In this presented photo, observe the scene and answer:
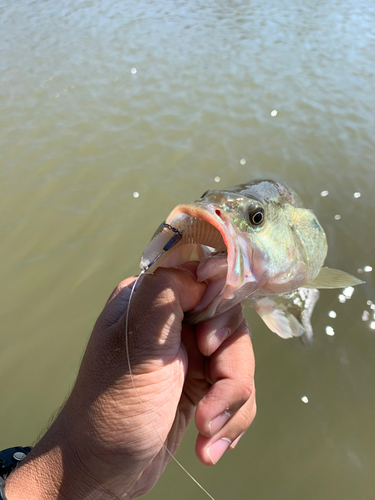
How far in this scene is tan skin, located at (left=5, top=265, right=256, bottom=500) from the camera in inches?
54.7

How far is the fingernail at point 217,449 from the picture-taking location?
1593 mm

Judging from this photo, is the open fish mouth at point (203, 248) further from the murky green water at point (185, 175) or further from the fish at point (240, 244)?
the murky green water at point (185, 175)

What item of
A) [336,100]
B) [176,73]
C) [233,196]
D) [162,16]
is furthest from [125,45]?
[233,196]

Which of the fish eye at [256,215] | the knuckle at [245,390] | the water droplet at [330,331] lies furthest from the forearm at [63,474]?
the water droplet at [330,331]

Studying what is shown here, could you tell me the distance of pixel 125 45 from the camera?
29.7 ft

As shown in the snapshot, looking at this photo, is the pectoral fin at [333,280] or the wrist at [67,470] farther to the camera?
the pectoral fin at [333,280]

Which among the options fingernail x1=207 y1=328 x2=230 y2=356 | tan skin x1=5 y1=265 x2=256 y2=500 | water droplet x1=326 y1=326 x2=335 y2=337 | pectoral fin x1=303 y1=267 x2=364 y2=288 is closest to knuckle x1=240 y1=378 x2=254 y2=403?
tan skin x1=5 y1=265 x2=256 y2=500

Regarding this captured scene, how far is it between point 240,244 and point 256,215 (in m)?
0.21

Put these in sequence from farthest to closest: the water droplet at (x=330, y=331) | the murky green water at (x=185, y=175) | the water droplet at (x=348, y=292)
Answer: the water droplet at (x=348, y=292) < the water droplet at (x=330, y=331) < the murky green water at (x=185, y=175)

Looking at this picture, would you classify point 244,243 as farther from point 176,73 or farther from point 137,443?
point 176,73

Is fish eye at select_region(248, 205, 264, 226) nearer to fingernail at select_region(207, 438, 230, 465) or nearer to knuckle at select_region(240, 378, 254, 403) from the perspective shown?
knuckle at select_region(240, 378, 254, 403)

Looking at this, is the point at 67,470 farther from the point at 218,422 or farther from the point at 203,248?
the point at 203,248

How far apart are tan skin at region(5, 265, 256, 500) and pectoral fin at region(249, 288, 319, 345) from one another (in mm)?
737

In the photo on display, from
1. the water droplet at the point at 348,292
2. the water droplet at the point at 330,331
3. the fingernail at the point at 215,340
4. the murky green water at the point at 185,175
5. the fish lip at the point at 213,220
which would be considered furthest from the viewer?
the water droplet at the point at 348,292
